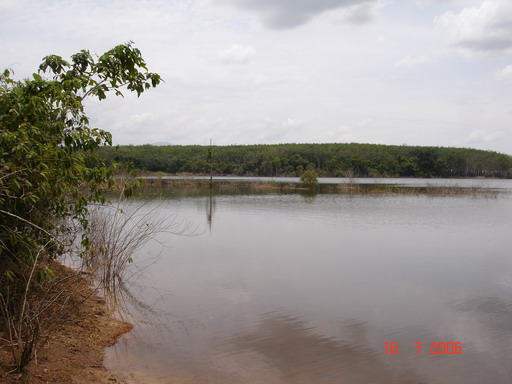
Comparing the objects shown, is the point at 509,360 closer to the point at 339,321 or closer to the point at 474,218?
the point at 339,321

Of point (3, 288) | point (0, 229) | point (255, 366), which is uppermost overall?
point (0, 229)

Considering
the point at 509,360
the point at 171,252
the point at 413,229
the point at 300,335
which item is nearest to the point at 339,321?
the point at 300,335

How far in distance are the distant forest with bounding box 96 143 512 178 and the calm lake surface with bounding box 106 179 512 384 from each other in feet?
270

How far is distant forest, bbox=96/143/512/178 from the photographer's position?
→ 334ft

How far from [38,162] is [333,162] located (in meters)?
102

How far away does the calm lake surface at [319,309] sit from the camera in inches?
246

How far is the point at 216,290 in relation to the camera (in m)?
9.92

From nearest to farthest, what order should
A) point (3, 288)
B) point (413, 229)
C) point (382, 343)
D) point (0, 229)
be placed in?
point (0, 229) < point (3, 288) < point (382, 343) < point (413, 229)

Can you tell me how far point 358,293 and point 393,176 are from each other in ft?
323
